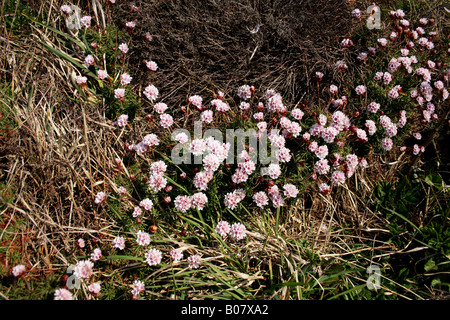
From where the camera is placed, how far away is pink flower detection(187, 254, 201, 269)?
110 inches

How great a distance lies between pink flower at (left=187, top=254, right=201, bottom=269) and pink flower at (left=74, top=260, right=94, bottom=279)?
889 millimetres

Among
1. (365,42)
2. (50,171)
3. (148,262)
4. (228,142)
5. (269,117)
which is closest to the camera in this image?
(148,262)

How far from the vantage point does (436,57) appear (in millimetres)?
4301

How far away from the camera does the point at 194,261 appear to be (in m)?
2.79

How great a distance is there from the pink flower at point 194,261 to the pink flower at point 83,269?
889mm

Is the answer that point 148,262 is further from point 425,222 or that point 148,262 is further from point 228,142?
point 425,222

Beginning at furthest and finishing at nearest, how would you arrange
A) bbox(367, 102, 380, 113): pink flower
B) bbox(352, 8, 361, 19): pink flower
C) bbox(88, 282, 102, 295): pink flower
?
1. bbox(352, 8, 361, 19): pink flower
2. bbox(367, 102, 380, 113): pink flower
3. bbox(88, 282, 102, 295): pink flower

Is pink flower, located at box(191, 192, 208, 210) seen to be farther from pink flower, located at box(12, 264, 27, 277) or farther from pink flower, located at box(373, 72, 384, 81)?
pink flower, located at box(373, 72, 384, 81)

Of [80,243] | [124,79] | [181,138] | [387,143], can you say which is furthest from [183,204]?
[387,143]

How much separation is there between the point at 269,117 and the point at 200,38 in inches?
55.4

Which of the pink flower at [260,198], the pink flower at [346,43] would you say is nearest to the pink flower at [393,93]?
the pink flower at [346,43]

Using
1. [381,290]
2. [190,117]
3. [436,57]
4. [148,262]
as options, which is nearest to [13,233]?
[148,262]

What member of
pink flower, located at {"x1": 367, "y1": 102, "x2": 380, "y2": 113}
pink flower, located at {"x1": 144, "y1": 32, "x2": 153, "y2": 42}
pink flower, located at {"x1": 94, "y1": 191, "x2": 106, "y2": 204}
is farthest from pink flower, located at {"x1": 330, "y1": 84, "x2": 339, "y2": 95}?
pink flower, located at {"x1": 94, "y1": 191, "x2": 106, "y2": 204}

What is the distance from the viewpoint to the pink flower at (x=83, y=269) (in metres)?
2.59
